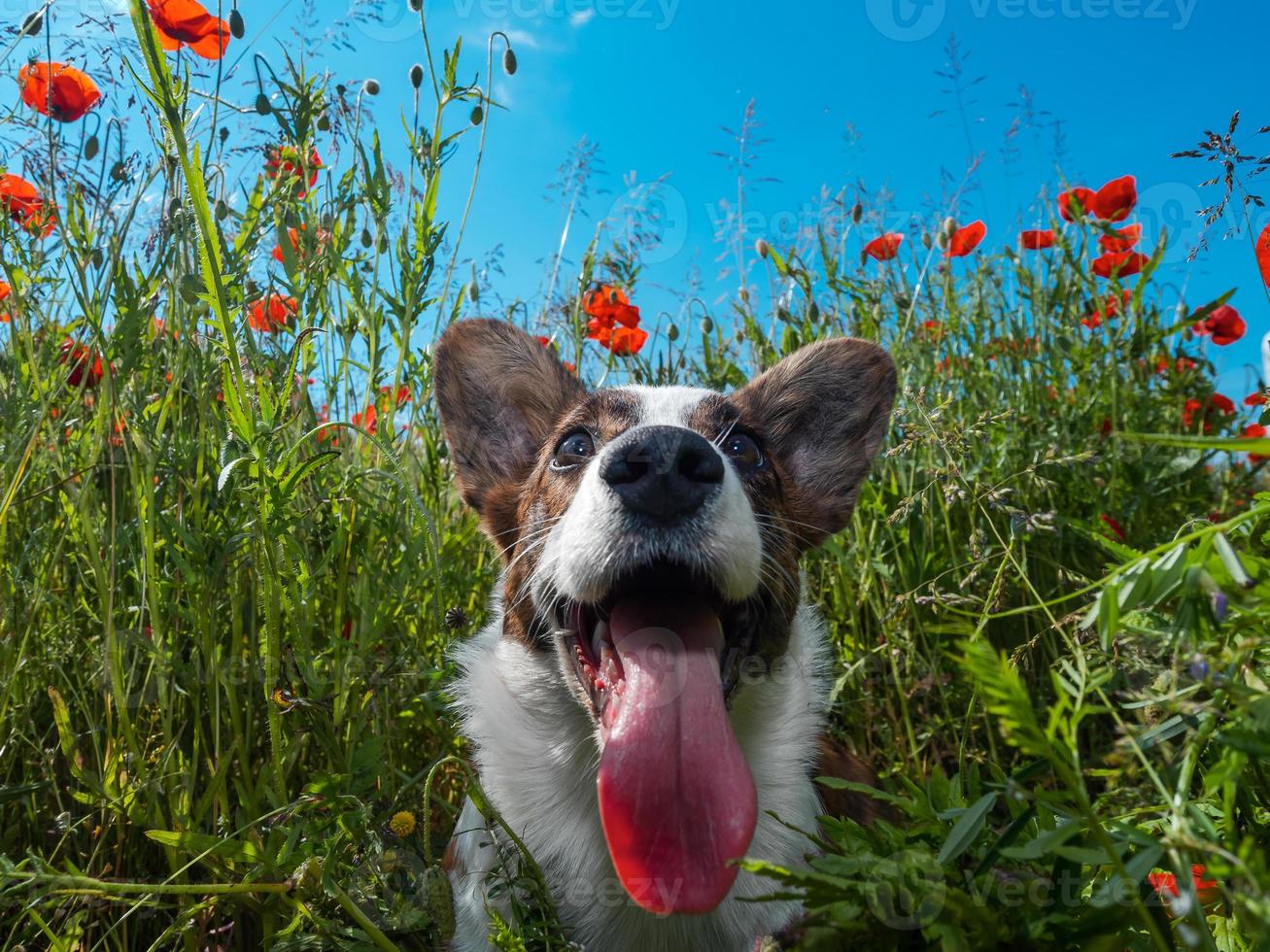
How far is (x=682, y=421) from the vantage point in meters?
2.64

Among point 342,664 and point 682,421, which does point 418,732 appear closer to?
point 342,664

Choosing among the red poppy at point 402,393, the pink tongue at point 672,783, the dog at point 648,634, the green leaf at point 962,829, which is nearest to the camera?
the green leaf at point 962,829

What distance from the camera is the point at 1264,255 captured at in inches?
74.9

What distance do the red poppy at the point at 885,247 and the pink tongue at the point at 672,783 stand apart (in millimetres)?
2560

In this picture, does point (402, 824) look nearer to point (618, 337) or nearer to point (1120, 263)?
point (618, 337)

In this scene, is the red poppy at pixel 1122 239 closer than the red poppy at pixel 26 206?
No

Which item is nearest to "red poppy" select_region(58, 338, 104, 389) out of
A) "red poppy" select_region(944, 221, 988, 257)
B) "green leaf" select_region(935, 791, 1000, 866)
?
"green leaf" select_region(935, 791, 1000, 866)

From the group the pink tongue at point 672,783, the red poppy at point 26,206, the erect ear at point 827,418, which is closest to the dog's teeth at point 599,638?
the pink tongue at point 672,783

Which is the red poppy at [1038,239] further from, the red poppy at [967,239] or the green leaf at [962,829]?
the green leaf at [962,829]

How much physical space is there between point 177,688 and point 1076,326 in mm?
3677

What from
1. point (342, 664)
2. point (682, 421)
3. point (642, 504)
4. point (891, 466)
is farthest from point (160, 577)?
point (891, 466)

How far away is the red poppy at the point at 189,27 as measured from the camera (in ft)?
7.50

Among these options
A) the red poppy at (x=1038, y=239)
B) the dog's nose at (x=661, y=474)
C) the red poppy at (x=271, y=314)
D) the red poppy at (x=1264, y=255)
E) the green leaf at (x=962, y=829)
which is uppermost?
the red poppy at (x=1038, y=239)

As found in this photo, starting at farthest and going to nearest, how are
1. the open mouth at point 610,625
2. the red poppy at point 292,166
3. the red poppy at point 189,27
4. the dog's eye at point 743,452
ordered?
the dog's eye at point 743,452 < the red poppy at point 292,166 < the red poppy at point 189,27 < the open mouth at point 610,625
